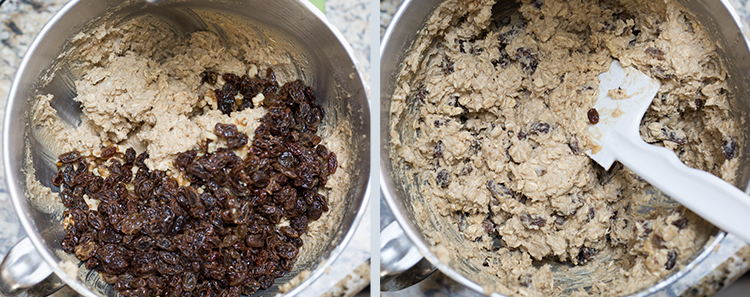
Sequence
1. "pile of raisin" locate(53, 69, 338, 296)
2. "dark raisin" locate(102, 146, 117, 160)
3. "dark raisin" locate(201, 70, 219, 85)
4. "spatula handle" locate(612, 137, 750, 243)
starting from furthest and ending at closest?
1. "dark raisin" locate(201, 70, 219, 85)
2. "dark raisin" locate(102, 146, 117, 160)
3. "pile of raisin" locate(53, 69, 338, 296)
4. "spatula handle" locate(612, 137, 750, 243)

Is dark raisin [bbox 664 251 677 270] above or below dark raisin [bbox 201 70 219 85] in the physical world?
below

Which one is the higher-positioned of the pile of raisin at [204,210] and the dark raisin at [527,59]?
the dark raisin at [527,59]

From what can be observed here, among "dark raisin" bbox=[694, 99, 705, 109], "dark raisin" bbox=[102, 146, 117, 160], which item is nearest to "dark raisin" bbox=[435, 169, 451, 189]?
"dark raisin" bbox=[694, 99, 705, 109]

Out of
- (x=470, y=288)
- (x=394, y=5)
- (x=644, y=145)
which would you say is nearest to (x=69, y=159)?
(x=394, y=5)

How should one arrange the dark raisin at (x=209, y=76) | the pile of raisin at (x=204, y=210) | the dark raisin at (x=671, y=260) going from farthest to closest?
the dark raisin at (x=209, y=76) < the pile of raisin at (x=204, y=210) < the dark raisin at (x=671, y=260)

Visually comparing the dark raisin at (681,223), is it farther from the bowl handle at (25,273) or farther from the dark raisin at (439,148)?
the bowl handle at (25,273)

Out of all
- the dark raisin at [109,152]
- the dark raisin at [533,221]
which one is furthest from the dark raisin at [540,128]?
the dark raisin at [109,152]

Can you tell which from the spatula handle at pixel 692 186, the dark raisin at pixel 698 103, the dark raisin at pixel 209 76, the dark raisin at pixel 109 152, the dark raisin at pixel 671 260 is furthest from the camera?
the dark raisin at pixel 209 76

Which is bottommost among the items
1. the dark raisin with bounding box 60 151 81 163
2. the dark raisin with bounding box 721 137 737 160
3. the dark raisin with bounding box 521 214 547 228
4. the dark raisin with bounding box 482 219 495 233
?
the dark raisin with bounding box 482 219 495 233

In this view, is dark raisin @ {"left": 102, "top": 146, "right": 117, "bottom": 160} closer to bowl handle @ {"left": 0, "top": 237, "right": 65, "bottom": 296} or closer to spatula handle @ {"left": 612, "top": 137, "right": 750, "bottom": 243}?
bowl handle @ {"left": 0, "top": 237, "right": 65, "bottom": 296}
